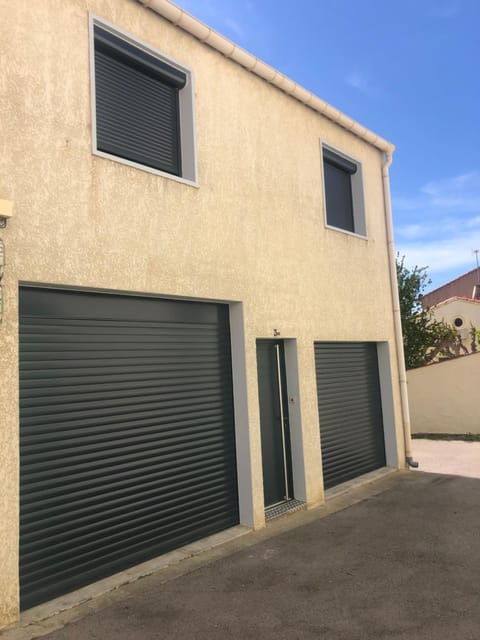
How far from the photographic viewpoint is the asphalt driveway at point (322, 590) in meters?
3.82

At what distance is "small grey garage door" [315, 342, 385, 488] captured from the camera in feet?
26.7

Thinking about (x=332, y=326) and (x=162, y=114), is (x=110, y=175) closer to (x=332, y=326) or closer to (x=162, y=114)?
(x=162, y=114)

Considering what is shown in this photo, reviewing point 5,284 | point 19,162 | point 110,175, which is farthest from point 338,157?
point 5,284

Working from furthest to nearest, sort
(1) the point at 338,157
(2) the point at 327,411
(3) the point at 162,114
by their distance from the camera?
(1) the point at 338,157, (2) the point at 327,411, (3) the point at 162,114

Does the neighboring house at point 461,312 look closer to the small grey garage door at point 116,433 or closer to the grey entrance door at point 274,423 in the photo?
the grey entrance door at point 274,423

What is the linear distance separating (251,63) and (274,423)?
5.41 m

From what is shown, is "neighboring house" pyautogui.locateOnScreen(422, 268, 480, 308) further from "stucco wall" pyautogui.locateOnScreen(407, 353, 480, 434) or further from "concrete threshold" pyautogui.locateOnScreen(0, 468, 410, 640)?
"concrete threshold" pyautogui.locateOnScreen(0, 468, 410, 640)

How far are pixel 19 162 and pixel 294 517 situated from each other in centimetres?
564

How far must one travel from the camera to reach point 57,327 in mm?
4762

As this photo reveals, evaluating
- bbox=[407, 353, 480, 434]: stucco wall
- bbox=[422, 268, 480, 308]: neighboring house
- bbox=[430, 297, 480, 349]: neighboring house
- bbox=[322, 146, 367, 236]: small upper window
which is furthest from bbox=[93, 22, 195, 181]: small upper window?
bbox=[422, 268, 480, 308]: neighboring house

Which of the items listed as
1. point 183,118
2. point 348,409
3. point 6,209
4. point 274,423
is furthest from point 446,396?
point 6,209

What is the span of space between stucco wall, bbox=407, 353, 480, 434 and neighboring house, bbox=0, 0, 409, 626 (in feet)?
19.1

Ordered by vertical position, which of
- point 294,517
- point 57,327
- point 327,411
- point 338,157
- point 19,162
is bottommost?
point 294,517

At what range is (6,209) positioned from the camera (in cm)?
413
